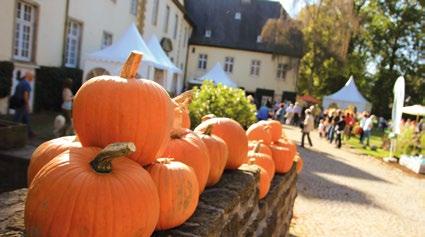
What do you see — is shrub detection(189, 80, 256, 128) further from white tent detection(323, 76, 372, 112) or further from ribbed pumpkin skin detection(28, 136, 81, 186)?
white tent detection(323, 76, 372, 112)

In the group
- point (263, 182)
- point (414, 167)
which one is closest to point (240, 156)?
point (263, 182)

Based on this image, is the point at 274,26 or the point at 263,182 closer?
the point at 263,182

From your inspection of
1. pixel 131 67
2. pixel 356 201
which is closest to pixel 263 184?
pixel 131 67

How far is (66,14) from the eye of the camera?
1652 cm

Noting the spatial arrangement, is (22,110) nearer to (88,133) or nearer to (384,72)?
(88,133)

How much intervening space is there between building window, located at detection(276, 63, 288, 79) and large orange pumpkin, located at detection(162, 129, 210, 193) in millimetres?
39535

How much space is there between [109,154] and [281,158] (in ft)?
12.6

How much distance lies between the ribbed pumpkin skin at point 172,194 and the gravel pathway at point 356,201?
4.99 m

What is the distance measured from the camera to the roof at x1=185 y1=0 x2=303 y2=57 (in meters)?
42.8

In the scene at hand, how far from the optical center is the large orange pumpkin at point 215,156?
119 inches

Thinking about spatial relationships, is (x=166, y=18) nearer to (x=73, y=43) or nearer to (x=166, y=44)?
(x=166, y=44)

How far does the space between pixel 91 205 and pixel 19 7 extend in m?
14.0

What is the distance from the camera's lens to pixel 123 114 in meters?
2.11

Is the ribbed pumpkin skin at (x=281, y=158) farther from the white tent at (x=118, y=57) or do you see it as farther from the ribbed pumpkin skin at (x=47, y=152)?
the white tent at (x=118, y=57)
